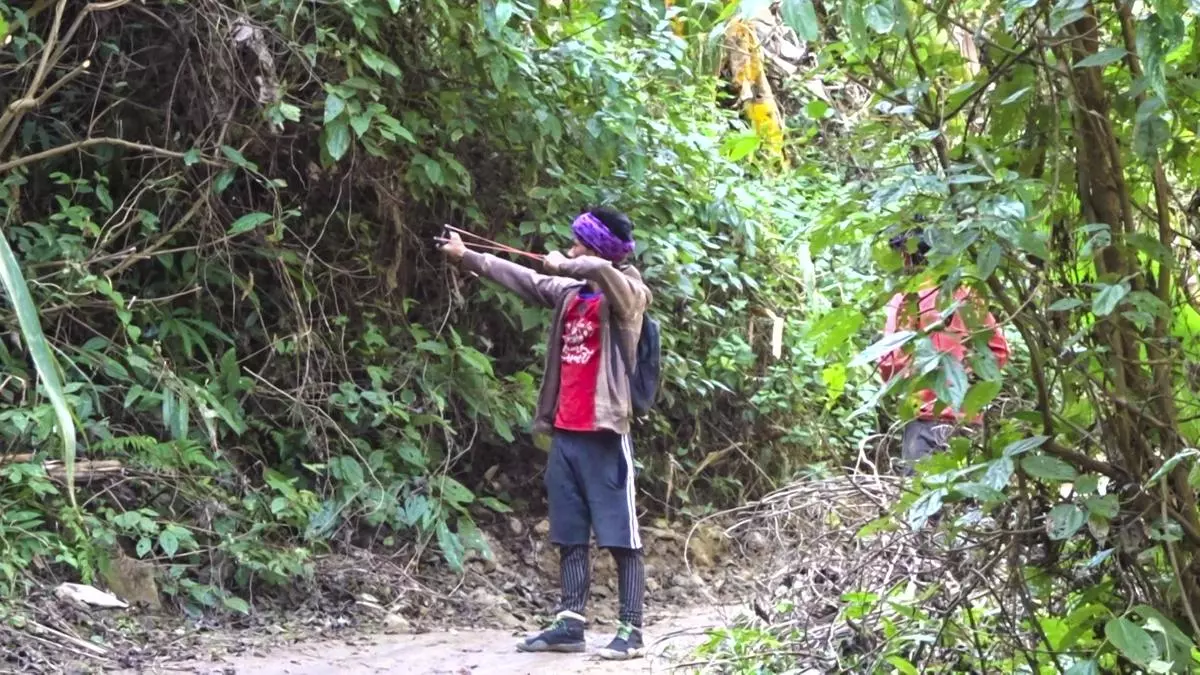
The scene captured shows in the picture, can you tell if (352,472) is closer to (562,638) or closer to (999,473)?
(562,638)

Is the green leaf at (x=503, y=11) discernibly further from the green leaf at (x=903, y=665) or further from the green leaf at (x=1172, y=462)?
the green leaf at (x=1172, y=462)

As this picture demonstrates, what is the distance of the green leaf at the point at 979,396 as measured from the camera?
9.63ft

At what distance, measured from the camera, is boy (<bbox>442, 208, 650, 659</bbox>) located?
5.63 meters

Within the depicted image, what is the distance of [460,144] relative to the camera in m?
7.38

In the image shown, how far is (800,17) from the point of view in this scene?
2.45 metres

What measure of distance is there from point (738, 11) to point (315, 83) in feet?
14.3

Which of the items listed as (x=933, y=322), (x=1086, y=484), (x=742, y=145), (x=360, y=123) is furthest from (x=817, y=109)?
(x=360, y=123)

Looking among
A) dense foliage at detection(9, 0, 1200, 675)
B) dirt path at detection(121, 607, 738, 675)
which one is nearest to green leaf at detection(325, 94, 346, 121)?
dense foliage at detection(9, 0, 1200, 675)

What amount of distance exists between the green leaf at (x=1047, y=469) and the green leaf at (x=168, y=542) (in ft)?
12.6

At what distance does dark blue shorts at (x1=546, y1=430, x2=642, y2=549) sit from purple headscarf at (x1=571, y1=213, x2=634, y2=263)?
0.74 meters

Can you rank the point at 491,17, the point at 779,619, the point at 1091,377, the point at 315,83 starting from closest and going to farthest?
1. the point at 1091,377
2. the point at 779,619
3. the point at 491,17
4. the point at 315,83

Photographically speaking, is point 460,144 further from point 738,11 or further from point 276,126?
point 738,11

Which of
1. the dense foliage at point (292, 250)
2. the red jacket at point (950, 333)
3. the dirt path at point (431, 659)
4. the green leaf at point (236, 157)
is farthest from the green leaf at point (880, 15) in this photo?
the green leaf at point (236, 157)

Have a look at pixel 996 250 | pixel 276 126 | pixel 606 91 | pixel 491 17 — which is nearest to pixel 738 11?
pixel 996 250
